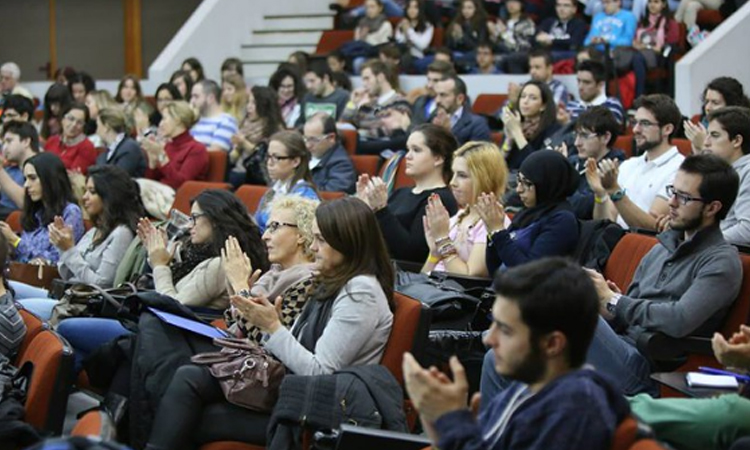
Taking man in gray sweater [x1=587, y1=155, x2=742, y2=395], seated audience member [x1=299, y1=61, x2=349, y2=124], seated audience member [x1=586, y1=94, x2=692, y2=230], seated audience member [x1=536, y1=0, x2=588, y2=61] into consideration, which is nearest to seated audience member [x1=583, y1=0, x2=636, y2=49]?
seated audience member [x1=536, y1=0, x2=588, y2=61]

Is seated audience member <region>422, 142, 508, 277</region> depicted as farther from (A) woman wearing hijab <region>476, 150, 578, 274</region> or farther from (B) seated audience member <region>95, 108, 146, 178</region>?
(B) seated audience member <region>95, 108, 146, 178</region>

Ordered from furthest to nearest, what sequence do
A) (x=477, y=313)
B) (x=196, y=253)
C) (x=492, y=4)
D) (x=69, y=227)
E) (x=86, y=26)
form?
(x=86, y=26) → (x=492, y=4) → (x=69, y=227) → (x=196, y=253) → (x=477, y=313)

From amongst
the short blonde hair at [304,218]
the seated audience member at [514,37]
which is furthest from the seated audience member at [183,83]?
the short blonde hair at [304,218]

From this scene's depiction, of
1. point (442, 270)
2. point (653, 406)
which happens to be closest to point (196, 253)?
point (442, 270)

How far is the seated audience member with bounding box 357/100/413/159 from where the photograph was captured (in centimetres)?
749

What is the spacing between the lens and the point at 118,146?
25.1ft

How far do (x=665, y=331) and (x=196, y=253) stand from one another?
191 cm

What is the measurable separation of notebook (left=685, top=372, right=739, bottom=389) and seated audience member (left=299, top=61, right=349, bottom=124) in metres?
5.51

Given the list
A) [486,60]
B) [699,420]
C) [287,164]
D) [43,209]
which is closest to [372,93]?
[486,60]

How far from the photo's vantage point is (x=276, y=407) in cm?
343

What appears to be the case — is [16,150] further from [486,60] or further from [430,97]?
[486,60]

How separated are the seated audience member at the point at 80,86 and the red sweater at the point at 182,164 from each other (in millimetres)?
2656

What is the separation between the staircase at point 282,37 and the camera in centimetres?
1139

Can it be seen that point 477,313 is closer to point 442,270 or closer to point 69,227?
point 442,270
